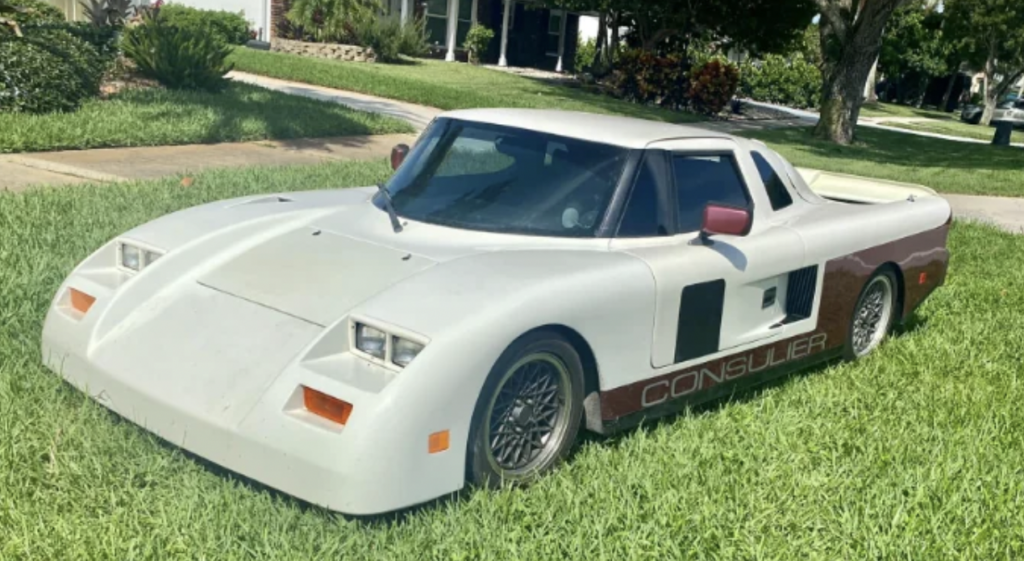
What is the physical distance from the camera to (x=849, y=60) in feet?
73.0

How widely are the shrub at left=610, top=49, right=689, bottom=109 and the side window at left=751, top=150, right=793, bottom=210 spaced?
20653mm

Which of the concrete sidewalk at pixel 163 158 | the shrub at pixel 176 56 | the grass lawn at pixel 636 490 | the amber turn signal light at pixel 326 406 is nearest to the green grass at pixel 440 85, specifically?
the shrub at pixel 176 56

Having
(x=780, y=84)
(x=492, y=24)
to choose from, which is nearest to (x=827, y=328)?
(x=492, y=24)

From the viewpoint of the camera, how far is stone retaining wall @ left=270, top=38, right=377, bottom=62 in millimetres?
28470

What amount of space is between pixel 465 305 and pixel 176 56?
11.8m

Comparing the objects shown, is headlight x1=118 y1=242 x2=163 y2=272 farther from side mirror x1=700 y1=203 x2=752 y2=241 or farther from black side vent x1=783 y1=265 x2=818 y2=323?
black side vent x1=783 y1=265 x2=818 y2=323

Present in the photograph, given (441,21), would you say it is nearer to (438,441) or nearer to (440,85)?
(440,85)

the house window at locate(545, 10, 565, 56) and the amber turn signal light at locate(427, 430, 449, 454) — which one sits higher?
the house window at locate(545, 10, 565, 56)

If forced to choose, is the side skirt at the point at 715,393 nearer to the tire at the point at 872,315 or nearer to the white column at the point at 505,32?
the tire at the point at 872,315

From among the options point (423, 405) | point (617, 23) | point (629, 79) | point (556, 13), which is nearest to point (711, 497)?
point (423, 405)

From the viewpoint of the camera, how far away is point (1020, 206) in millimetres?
14328

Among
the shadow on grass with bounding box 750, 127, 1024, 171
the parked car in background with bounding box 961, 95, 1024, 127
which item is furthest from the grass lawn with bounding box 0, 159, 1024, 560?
the parked car in background with bounding box 961, 95, 1024, 127

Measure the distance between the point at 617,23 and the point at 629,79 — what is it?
4.18m

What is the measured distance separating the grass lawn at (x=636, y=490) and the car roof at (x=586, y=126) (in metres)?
1.32
